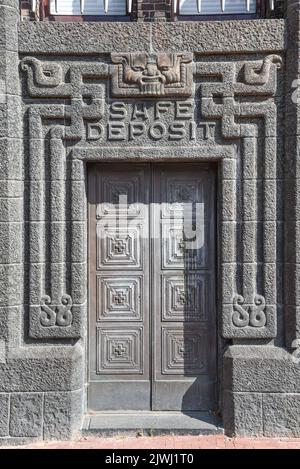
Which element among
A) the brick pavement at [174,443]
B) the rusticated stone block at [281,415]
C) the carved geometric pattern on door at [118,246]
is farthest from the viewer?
the carved geometric pattern on door at [118,246]

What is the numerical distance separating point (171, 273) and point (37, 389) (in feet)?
5.45

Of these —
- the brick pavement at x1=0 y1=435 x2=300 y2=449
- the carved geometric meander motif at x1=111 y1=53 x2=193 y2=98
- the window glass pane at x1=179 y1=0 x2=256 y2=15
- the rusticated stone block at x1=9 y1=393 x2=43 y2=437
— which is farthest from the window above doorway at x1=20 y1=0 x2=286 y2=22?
the brick pavement at x1=0 y1=435 x2=300 y2=449

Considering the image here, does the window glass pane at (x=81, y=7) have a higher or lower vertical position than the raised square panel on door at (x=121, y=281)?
higher

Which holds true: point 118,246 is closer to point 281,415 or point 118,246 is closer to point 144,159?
point 144,159

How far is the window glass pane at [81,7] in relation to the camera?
5.09m

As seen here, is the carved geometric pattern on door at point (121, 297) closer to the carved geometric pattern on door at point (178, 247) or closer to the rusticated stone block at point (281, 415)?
the carved geometric pattern on door at point (178, 247)

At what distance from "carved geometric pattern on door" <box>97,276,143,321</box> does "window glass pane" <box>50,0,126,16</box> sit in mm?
2672

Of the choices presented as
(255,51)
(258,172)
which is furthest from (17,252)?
(255,51)

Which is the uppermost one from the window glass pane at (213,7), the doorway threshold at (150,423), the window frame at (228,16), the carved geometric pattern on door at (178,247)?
the window glass pane at (213,7)

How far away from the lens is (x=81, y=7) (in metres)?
5.08

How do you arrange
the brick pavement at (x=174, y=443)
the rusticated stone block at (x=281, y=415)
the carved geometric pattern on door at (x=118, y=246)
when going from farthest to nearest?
the carved geometric pattern on door at (x=118, y=246)
the rusticated stone block at (x=281, y=415)
the brick pavement at (x=174, y=443)

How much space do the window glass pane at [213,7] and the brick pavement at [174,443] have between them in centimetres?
412

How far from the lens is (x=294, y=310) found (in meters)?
4.68

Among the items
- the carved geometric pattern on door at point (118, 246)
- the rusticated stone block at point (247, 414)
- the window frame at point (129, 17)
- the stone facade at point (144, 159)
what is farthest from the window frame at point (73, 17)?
the rusticated stone block at point (247, 414)
